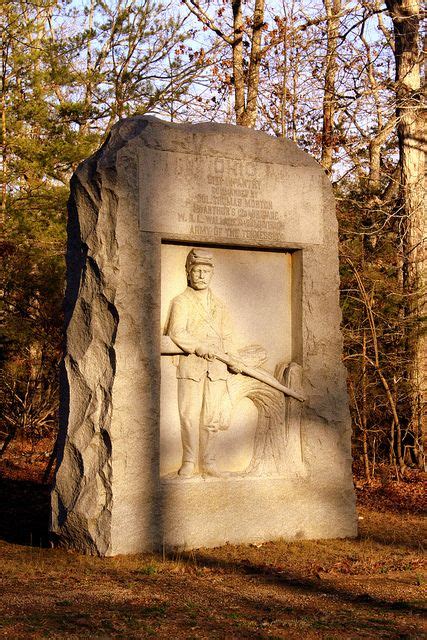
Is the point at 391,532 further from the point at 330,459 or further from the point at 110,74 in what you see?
the point at 110,74

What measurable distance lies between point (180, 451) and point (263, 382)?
2.99ft

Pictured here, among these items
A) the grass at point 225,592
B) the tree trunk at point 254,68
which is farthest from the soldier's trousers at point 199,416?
the tree trunk at point 254,68

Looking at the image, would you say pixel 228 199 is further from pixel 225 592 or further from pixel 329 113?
Answer: pixel 329 113

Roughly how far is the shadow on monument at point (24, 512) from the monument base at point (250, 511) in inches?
45.2

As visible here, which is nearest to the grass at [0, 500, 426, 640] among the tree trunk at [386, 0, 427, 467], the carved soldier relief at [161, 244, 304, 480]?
the carved soldier relief at [161, 244, 304, 480]

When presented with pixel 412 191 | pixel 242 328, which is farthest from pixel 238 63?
pixel 242 328

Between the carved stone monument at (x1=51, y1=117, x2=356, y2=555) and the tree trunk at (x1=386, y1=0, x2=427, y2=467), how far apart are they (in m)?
3.57

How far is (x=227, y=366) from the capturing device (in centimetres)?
705

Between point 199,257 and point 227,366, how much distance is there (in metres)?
0.92

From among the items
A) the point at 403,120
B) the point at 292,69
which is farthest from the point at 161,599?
the point at 292,69

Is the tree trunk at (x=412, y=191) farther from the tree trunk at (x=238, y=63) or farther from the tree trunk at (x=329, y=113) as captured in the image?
the tree trunk at (x=238, y=63)

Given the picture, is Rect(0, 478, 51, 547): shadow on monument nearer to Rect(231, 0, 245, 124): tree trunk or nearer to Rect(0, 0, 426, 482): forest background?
Rect(0, 0, 426, 482): forest background

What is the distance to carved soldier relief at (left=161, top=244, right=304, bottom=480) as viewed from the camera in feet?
22.5

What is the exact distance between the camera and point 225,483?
6887 mm
